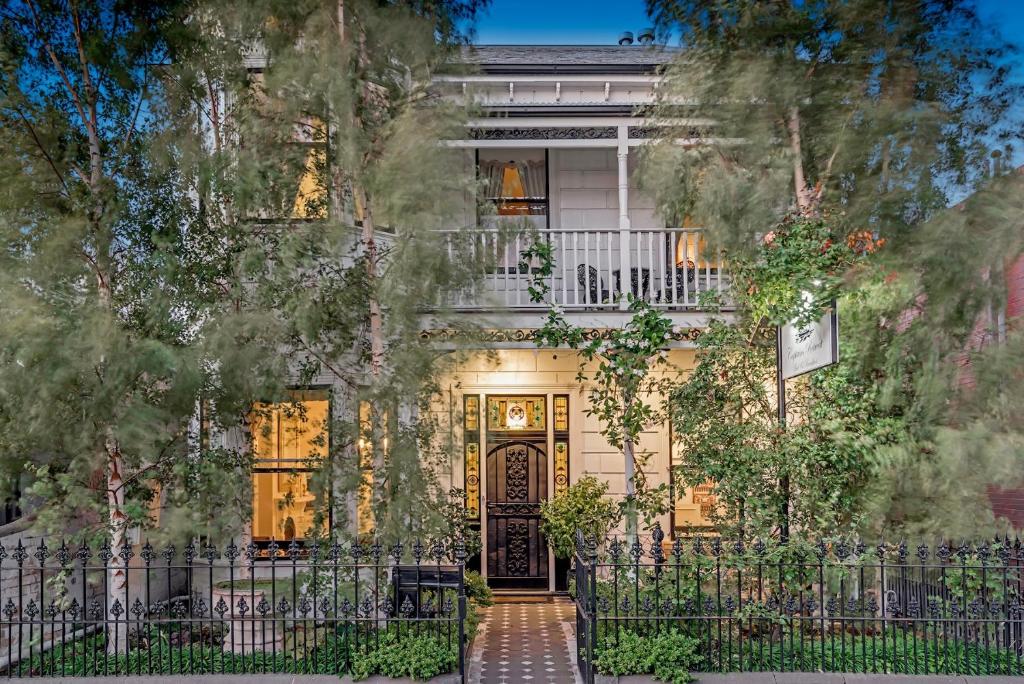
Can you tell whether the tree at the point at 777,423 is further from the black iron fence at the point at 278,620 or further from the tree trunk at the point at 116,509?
the tree trunk at the point at 116,509

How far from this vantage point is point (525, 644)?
942 centimetres

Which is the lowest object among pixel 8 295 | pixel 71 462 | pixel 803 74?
pixel 71 462

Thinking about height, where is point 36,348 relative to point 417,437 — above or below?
above

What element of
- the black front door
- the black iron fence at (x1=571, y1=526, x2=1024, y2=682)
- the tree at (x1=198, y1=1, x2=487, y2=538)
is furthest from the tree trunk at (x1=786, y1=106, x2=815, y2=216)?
the black front door

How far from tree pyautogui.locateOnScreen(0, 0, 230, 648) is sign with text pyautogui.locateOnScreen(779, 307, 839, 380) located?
4.79 m

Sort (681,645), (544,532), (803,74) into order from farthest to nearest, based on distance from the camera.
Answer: (544,532)
(803,74)
(681,645)

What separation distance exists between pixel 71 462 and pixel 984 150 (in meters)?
8.07

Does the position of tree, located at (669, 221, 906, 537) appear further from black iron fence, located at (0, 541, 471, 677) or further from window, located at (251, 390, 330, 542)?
window, located at (251, 390, 330, 542)

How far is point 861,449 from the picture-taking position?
317 inches

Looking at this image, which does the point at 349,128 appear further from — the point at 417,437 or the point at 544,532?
the point at 544,532

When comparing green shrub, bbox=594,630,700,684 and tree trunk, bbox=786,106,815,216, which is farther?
tree trunk, bbox=786,106,815,216

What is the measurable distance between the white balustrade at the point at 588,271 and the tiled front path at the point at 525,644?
325 centimetres

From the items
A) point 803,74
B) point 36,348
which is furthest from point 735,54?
point 36,348

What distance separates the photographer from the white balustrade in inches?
344
